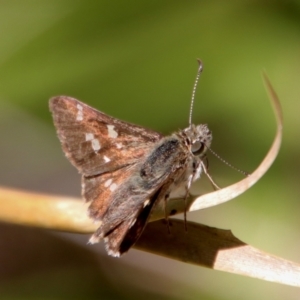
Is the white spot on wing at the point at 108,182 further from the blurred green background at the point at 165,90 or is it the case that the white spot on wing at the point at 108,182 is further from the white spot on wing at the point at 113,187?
the blurred green background at the point at 165,90

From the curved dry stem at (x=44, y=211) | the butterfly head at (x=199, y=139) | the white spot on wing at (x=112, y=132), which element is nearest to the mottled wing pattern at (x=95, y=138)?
the white spot on wing at (x=112, y=132)

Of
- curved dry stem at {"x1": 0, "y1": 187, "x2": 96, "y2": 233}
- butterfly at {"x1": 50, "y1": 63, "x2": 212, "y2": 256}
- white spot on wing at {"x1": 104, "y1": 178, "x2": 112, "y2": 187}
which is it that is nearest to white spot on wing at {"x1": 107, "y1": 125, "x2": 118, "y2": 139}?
butterfly at {"x1": 50, "y1": 63, "x2": 212, "y2": 256}

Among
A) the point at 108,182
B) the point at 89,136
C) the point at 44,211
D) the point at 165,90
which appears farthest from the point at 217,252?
the point at 165,90

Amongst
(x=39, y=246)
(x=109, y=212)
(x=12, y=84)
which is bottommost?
(x=39, y=246)

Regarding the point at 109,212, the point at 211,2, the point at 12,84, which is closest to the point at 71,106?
the point at 12,84

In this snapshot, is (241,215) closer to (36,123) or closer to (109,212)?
(109,212)

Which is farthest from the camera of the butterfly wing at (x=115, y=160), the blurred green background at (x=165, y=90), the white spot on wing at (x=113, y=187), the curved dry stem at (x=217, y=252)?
the blurred green background at (x=165, y=90)

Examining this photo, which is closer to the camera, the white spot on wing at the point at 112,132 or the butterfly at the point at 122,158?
the butterfly at the point at 122,158

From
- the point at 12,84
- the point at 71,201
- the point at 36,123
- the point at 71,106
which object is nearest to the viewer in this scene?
the point at 71,201
